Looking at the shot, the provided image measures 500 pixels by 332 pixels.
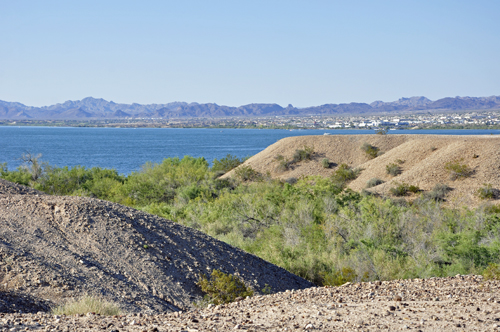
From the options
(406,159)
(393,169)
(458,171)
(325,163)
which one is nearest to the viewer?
(458,171)

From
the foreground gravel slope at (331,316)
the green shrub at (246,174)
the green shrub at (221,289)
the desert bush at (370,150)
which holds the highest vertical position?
the foreground gravel slope at (331,316)

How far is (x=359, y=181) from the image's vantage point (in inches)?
1608

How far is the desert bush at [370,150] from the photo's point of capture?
4862 cm

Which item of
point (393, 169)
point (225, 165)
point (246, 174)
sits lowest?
point (246, 174)

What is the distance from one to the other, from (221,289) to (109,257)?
9.29 feet

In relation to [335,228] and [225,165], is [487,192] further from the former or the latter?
[225,165]

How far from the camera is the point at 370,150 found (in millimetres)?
49281

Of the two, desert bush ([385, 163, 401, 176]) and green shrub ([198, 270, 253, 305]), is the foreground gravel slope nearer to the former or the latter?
green shrub ([198, 270, 253, 305])

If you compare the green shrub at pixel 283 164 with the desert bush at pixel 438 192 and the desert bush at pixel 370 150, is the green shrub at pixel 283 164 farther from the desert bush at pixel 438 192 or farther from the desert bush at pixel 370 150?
the desert bush at pixel 438 192

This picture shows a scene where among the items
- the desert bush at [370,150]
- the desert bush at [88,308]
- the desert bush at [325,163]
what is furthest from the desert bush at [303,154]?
the desert bush at [88,308]

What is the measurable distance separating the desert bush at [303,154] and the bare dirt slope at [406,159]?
53cm

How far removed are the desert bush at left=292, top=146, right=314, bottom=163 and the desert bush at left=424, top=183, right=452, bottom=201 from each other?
17552 mm

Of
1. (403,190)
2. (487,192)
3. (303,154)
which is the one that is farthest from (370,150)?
(487,192)

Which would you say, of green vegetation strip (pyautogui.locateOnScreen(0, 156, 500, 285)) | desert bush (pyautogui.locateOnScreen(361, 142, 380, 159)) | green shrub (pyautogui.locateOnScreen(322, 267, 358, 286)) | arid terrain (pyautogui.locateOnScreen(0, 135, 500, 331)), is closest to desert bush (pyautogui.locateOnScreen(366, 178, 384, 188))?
green vegetation strip (pyautogui.locateOnScreen(0, 156, 500, 285))
